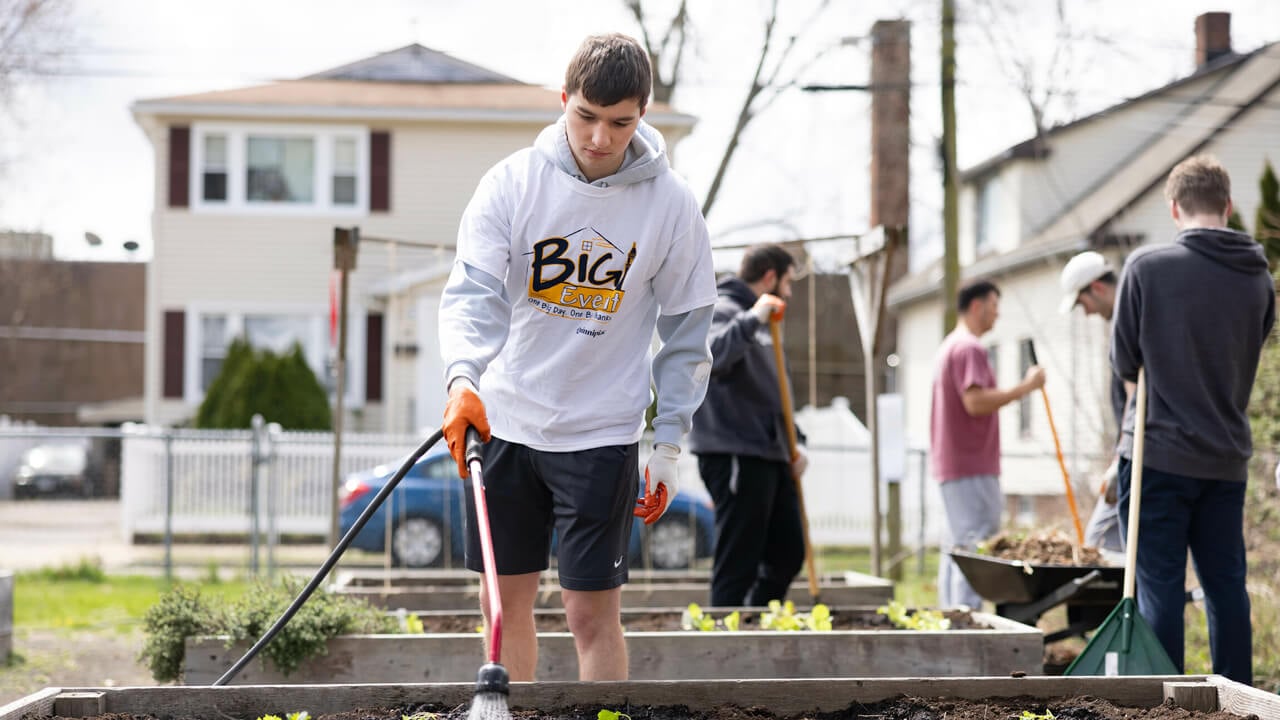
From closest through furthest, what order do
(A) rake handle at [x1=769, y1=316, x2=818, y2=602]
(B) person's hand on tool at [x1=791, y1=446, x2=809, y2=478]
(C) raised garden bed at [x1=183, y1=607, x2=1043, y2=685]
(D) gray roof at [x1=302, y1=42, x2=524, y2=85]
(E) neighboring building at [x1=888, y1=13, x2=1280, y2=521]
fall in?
1. (C) raised garden bed at [x1=183, y1=607, x2=1043, y2=685]
2. (A) rake handle at [x1=769, y1=316, x2=818, y2=602]
3. (B) person's hand on tool at [x1=791, y1=446, x2=809, y2=478]
4. (E) neighboring building at [x1=888, y1=13, x2=1280, y2=521]
5. (D) gray roof at [x1=302, y1=42, x2=524, y2=85]

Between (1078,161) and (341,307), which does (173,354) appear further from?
(1078,161)

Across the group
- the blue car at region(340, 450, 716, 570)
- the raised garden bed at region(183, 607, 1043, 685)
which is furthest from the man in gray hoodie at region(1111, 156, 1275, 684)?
the blue car at region(340, 450, 716, 570)

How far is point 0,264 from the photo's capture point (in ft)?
125

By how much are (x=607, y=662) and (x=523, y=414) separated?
0.68 metres

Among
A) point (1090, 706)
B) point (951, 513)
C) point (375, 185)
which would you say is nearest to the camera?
point (1090, 706)

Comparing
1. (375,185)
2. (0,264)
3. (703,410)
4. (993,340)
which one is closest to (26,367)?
(0,264)

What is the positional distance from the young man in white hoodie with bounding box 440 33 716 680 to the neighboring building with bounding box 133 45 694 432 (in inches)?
628

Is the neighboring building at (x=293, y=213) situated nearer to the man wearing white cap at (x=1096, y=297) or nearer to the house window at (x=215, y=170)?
the house window at (x=215, y=170)

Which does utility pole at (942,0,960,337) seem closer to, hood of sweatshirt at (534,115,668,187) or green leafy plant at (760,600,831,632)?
green leafy plant at (760,600,831,632)

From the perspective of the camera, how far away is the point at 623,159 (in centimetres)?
339

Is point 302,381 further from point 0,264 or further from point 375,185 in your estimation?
point 0,264

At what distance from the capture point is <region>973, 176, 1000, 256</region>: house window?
23.5 meters

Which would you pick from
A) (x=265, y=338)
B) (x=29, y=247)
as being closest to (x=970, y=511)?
(x=265, y=338)

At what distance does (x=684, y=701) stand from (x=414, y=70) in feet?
67.5
